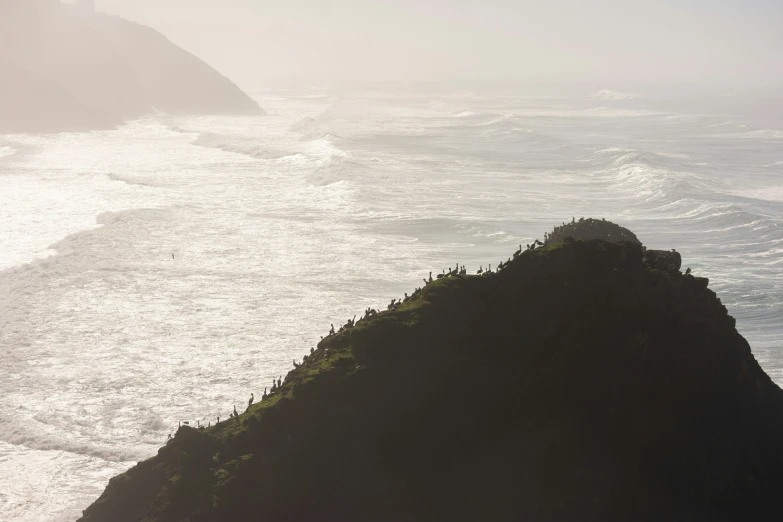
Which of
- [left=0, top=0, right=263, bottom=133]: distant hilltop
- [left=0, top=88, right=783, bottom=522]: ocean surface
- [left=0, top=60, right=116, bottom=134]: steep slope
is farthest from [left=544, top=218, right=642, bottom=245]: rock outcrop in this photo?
[left=0, top=0, right=263, bottom=133]: distant hilltop

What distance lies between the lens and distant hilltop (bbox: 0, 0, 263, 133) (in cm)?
10894

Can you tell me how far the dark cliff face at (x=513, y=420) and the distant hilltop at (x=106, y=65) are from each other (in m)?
87.6

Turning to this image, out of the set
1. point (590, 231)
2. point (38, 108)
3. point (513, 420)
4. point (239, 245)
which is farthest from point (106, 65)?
point (513, 420)

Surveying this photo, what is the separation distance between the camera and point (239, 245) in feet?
108

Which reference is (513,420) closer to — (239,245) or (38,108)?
(239,245)

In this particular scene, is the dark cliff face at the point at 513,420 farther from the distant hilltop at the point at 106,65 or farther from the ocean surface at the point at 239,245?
the distant hilltop at the point at 106,65

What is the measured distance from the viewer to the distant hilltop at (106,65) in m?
109

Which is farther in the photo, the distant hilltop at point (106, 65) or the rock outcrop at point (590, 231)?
the distant hilltop at point (106, 65)

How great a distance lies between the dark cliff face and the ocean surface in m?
0.79

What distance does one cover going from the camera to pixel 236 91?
121 m

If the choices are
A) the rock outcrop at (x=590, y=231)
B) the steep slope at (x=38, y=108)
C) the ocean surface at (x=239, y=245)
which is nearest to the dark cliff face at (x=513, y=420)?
the ocean surface at (x=239, y=245)

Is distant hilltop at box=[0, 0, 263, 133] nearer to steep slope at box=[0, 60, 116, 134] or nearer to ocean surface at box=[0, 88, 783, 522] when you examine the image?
steep slope at box=[0, 60, 116, 134]

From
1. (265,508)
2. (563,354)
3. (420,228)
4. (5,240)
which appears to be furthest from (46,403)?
(420,228)

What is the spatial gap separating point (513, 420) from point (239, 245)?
24.2 metres
